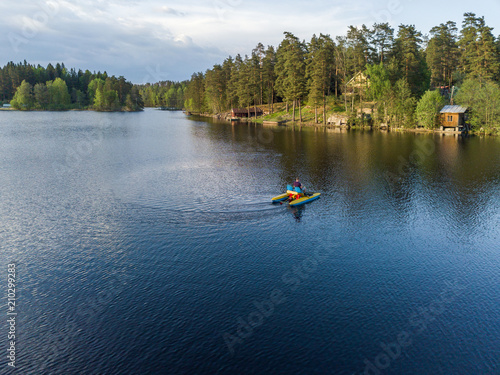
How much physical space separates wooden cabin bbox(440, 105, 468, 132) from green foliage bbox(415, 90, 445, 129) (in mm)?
1879

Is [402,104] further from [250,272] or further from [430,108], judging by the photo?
[250,272]

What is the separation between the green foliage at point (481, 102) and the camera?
10269cm

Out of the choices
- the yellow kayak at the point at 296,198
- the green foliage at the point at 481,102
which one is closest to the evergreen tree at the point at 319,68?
the green foliage at the point at 481,102

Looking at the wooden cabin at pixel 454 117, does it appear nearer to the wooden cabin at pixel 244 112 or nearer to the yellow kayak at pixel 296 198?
the yellow kayak at pixel 296 198

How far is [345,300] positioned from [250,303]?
689 centimetres

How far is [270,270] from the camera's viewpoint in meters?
29.5

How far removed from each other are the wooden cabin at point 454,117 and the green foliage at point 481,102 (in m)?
1.90

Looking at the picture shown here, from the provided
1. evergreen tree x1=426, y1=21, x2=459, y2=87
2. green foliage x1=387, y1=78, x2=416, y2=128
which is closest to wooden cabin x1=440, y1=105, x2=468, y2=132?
green foliage x1=387, y1=78, x2=416, y2=128

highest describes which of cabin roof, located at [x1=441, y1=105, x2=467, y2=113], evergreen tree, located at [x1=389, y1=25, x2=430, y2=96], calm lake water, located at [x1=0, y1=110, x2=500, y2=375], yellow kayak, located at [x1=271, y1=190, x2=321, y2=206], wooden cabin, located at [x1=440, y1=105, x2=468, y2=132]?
evergreen tree, located at [x1=389, y1=25, x2=430, y2=96]

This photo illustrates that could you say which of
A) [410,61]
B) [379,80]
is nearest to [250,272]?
[379,80]

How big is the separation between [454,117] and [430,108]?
24.6 ft

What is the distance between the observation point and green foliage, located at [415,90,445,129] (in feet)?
358

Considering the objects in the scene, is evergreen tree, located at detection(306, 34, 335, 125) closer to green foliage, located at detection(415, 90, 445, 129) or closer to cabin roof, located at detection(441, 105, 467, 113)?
green foliage, located at detection(415, 90, 445, 129)

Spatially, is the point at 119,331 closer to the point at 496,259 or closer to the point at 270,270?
the point at 270,270
